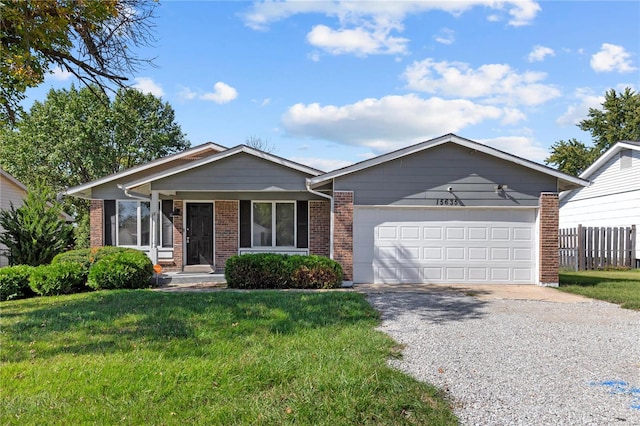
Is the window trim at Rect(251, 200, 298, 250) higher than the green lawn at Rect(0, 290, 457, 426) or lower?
higher

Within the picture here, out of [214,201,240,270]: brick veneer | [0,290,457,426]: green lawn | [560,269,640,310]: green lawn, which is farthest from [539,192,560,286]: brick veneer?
[214,201,240,270]: brick veneer

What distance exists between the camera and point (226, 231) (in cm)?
1448

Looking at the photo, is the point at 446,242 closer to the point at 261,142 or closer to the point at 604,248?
the point at 604,248

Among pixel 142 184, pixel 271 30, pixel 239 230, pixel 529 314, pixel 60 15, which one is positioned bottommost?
pixel 529 314

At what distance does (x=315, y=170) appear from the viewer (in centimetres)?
1288

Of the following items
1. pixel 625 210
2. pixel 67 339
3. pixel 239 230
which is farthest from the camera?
pixel 625 210

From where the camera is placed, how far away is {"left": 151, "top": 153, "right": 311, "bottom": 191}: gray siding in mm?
12539

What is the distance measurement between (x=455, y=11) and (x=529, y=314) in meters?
6.87

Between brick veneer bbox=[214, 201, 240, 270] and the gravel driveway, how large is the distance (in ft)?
22.7

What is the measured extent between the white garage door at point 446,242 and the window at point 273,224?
335 cm

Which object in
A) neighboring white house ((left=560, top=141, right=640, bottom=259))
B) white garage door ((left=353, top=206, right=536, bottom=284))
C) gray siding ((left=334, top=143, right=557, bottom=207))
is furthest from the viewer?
neighboring white house ((left=560, top=141, right=640, bottom=259))

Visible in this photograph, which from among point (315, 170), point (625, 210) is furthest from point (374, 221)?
point (625, 210)

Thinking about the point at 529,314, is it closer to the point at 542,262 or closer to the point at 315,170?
the point at 542,262

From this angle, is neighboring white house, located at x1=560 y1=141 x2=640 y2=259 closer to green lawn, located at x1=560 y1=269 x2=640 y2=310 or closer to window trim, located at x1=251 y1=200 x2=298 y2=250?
green lawn, located at x1=560 y1=269 x2=640 y2=310
